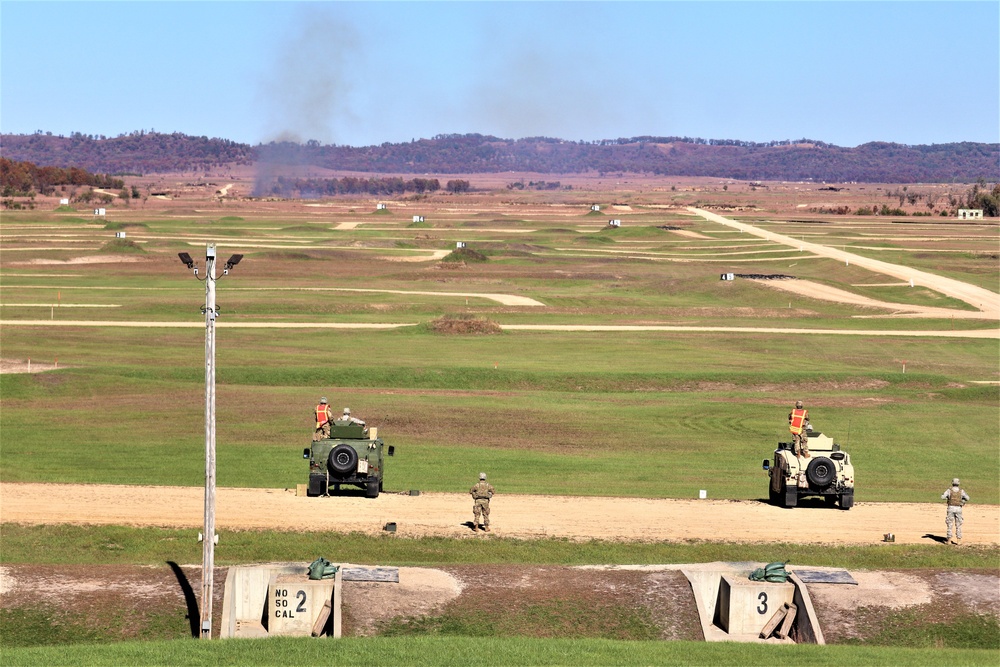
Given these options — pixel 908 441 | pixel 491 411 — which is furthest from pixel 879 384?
pixel 491 411

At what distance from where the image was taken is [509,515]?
107 ft

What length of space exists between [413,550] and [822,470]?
36.3 feet

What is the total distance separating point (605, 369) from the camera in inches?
2336

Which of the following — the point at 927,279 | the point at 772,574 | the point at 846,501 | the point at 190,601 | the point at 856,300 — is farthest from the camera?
the point at 927,279

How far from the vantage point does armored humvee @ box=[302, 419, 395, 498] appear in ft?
108

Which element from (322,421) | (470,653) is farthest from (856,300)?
(470,653)

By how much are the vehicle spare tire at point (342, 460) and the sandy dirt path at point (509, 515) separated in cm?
91

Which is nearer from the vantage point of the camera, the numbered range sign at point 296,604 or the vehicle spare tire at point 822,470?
the numbered range sign at point 296,604

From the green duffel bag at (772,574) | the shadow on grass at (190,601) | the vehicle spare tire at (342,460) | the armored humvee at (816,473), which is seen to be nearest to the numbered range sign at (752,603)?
the green duffel bag at (772,574)

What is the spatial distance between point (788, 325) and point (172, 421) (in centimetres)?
4537

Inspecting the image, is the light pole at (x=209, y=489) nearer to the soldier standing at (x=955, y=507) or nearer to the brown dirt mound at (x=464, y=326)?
the soldier standing at (x=955, y=507)

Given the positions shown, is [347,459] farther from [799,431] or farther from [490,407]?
[490,407]

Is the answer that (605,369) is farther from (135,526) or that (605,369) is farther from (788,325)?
(135,526)

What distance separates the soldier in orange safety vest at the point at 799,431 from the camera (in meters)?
31.2
